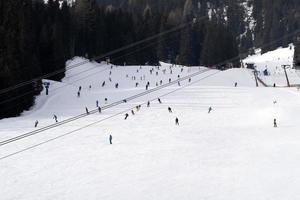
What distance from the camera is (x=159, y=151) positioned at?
3944 centimetres

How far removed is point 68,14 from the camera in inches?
4146

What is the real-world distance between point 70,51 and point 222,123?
186 feet

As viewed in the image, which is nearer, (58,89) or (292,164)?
(292,164)

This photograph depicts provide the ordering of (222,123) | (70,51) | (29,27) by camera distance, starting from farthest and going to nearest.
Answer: (70,51) < (29,27) < (222,123)

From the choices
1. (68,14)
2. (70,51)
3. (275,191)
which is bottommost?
(275,191)

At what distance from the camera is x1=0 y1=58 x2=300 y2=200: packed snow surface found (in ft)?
98.2

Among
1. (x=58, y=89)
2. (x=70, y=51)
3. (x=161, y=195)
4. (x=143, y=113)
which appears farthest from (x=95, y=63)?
(x=161, y=195)

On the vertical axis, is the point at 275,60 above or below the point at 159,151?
above

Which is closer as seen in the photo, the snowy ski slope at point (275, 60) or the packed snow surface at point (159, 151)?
the packed snow surface at point (159, 151)

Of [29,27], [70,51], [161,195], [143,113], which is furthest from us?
[70,51]

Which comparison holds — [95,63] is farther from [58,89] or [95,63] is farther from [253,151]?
[253,151]

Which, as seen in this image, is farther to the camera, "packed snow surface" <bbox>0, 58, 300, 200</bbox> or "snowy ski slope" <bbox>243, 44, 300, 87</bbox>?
"snowy ski slope" <bbox>243, 44, 300, 87</bbox>

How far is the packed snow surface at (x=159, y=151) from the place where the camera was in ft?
98.2

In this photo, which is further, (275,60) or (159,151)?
(275,60)
